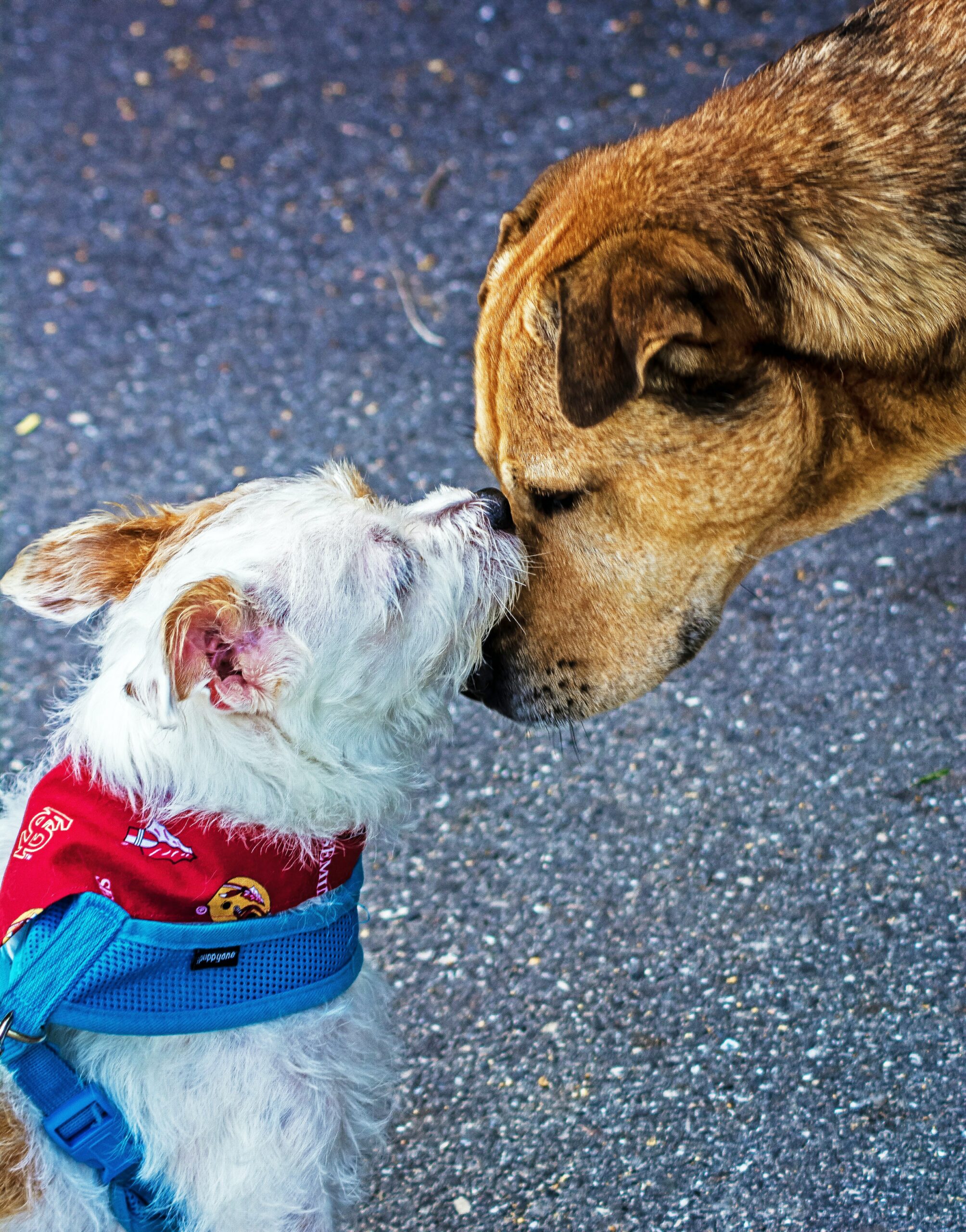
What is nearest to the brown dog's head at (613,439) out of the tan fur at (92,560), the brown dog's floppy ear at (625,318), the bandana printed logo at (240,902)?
the brown dog's floppy ear at (625,318)

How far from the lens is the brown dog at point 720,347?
7.70 ft

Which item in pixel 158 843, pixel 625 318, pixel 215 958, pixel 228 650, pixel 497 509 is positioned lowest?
pixel 215 958

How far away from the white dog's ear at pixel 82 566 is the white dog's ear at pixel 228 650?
34cm

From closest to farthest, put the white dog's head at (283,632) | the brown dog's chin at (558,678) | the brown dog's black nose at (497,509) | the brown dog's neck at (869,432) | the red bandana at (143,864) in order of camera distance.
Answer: the red bandana at (143,864), the white dog's head at (283,632), the brown dog's neck at (869,432), the brown dog's black nose at (497,509), the brown dog's chin at (558,678)

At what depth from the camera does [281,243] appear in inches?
218

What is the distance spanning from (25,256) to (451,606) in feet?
13.9

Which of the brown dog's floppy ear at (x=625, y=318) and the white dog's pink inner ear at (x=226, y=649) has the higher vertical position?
the brown dog's floppy ear at (x=625, y=318)

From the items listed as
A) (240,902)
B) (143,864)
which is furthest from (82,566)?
(240,902)

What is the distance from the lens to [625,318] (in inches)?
88.7

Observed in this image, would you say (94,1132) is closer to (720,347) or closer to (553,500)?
(553,500)

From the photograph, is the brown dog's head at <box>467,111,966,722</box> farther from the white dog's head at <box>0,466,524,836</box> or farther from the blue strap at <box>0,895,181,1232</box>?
the blue strap at <box>0,895,181,1232</box>

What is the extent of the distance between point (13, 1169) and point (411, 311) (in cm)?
392

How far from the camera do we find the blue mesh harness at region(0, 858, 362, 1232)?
1983mm

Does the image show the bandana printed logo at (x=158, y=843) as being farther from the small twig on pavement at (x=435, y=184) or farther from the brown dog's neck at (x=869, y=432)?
the small twig on pavement at (x=435, y=184)
